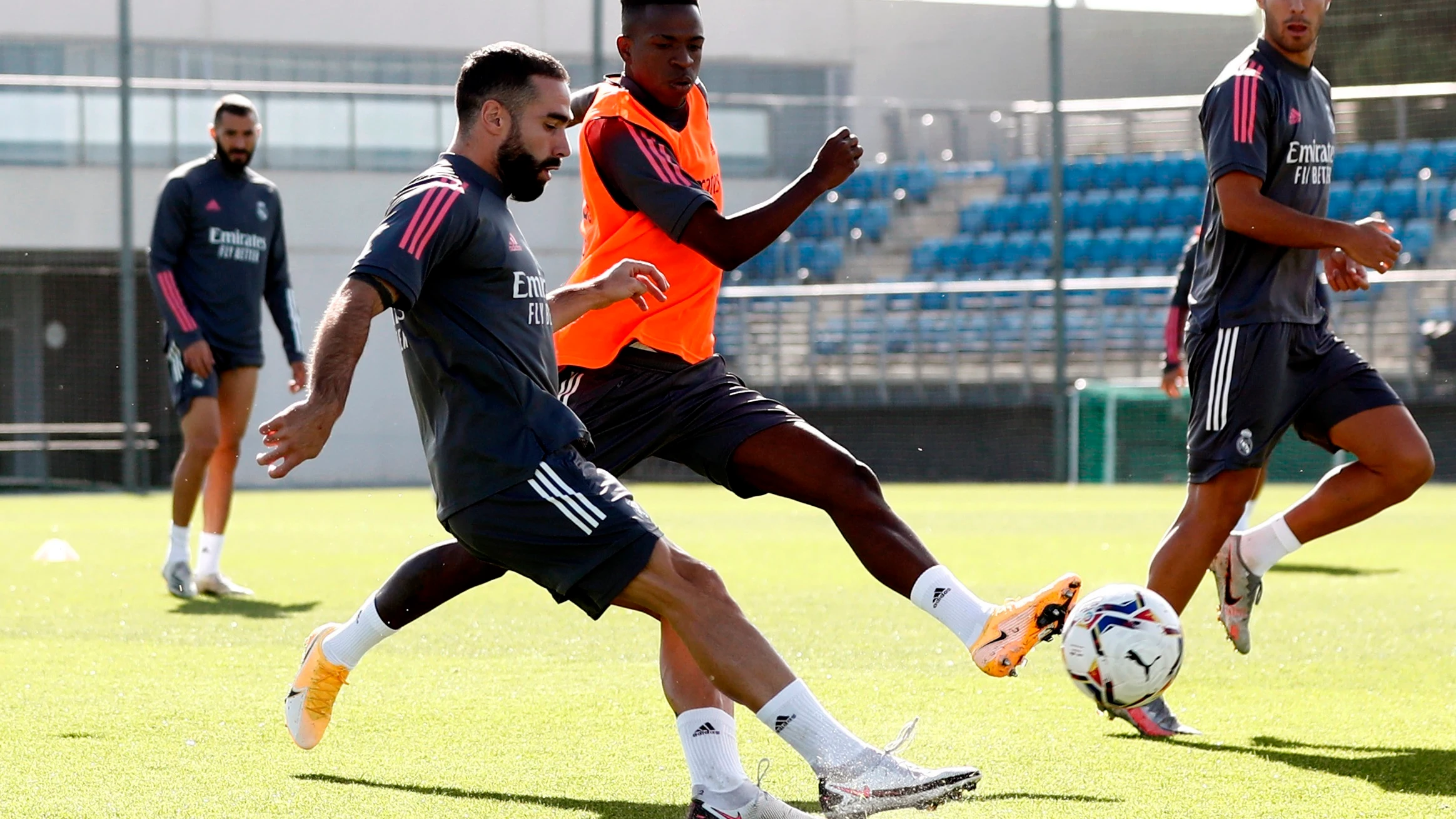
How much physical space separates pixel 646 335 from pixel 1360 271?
2.19 m

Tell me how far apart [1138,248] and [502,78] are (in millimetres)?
20497

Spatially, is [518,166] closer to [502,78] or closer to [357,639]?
[502,78]

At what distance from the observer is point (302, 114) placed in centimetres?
2283

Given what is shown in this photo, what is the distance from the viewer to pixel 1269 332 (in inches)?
198

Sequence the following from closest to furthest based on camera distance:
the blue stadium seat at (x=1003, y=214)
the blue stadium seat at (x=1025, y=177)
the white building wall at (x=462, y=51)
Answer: the white building wall at (x=462, y=51) → the blue stadium seat at (x=1003, y=214) → the blue stadium seat at (x=1025, y=177)

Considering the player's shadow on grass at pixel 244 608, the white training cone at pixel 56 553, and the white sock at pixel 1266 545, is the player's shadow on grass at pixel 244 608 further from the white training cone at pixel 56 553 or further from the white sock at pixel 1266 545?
the white sock at pixel 1266 545

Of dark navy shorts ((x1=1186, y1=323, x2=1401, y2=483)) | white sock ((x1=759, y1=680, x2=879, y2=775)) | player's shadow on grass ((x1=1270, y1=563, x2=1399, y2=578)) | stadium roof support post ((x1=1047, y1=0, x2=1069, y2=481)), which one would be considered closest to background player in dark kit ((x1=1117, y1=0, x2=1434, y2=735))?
dark navy shorts ((x1=1186, y1=323, x2=1401, y2=483))

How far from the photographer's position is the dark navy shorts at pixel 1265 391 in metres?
5.01

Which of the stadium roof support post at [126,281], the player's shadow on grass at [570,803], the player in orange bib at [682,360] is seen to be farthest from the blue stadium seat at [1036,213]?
the player's shadow on grass at [570,803]

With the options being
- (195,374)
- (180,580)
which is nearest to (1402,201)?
(195,374)

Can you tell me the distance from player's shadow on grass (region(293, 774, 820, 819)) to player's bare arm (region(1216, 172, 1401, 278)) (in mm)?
2121

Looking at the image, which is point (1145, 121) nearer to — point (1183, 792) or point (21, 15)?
point (21, 15)

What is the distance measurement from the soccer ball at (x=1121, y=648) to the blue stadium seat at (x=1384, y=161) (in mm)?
20804

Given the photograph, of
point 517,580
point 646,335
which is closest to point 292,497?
point 517,580
